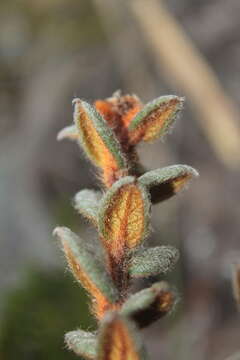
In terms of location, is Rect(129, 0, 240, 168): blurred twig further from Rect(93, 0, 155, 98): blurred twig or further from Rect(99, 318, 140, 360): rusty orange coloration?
Rect(99, 318, 140, 360): rusty orange coloration

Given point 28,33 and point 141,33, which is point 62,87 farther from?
point 28,33

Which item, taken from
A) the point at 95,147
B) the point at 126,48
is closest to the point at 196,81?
the point at 126,48

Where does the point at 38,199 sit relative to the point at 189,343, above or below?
A: above

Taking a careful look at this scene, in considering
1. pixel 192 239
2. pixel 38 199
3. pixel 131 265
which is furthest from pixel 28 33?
pixel 131 265

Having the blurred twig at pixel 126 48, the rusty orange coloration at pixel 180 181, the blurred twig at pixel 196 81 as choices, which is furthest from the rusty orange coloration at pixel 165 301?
the blurred twig at pixel 126 48

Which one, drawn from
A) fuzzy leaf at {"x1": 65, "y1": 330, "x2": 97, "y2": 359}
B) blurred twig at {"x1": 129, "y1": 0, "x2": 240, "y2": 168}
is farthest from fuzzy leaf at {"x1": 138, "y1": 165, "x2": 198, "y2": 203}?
blurred twig at {"x1": 129, "y1": 0, "x2": 240, "y2": 168}

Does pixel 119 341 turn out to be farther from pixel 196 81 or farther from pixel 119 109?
pixel 196 81

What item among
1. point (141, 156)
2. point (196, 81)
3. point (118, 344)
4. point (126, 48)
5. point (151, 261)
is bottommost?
point (118, 344)

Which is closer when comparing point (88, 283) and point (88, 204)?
point (88, 283)
